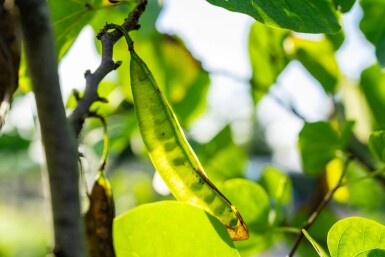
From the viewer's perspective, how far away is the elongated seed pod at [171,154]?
503 millimetres

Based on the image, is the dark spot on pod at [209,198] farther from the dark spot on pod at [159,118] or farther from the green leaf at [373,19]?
the green leaf at [373,19]

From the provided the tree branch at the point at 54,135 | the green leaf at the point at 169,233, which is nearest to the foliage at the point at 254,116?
the green leaf at the point at 169,233

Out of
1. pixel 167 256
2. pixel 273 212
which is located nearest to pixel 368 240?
pixel 167 256

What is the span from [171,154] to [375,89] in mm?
694

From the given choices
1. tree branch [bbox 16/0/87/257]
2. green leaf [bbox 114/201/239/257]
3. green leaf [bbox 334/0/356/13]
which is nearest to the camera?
tree branch [bbox 16/0/87/257]

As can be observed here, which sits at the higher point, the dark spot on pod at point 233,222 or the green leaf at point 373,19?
the dark spot on pod at point 233,222

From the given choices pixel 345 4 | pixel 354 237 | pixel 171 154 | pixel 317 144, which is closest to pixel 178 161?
pixel 171 154

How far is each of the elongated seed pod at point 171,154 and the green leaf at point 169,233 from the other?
0.03 m

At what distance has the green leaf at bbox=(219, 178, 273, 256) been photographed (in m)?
0.78

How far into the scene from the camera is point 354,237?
0.54 meters

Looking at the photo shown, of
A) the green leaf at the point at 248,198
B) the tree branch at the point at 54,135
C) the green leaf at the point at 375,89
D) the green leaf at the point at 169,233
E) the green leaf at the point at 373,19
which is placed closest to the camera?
the tree branch at the point at 54,135

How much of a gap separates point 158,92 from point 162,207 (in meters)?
→ 0.09

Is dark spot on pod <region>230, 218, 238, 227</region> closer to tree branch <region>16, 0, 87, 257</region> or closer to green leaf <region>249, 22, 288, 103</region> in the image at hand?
tree branch <region>16, 0, 87, 257</region>

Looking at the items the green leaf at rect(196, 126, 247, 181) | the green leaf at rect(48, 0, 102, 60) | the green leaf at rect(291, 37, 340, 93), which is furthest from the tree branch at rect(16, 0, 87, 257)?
the green leaf at rect(291, 37, 340, 93)
